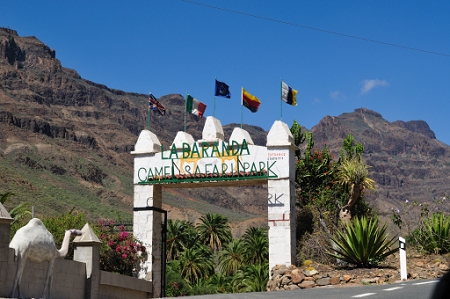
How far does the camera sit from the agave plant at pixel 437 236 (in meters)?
25.0

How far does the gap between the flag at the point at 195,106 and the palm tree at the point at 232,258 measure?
84.9 ft

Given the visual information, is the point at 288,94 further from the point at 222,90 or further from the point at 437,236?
the point at 437,236

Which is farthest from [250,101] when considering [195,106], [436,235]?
[436,235]

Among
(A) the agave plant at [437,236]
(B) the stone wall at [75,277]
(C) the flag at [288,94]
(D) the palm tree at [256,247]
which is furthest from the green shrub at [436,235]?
(D) the palm tree at [256,247]

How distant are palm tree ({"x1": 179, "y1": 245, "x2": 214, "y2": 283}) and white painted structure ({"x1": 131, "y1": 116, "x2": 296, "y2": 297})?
2704 centimetres

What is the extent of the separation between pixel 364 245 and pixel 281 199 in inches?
141

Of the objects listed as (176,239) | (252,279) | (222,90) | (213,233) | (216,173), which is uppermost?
(222,90)

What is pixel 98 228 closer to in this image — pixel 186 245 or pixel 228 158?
pixel 228 158

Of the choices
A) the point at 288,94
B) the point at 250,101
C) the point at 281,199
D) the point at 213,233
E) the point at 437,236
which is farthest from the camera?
the point at 213,233

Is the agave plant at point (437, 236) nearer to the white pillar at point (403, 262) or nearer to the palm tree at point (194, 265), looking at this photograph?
the white pillar at point (403, 262)

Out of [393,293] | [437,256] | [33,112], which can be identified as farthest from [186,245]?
[33,112]

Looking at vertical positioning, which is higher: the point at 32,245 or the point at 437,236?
the point at 437,236

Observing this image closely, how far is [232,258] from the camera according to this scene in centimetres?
5509

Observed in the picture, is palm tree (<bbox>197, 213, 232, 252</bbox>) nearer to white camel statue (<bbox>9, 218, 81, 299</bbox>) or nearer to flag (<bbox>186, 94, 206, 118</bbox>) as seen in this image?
flag (<bbox>186, 94, 206, 118</bbox>)
